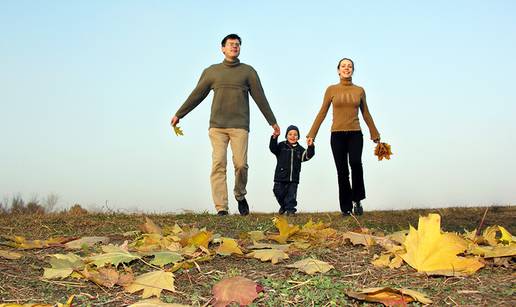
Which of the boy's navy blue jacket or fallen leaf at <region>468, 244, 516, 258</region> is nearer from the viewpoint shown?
fallen leaf at <region>468, 244, 516, 258</region>

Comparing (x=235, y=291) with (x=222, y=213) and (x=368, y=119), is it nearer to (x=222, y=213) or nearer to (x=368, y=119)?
(x=222, y=213)

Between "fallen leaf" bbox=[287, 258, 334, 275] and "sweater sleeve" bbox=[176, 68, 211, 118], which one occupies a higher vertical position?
"sweater sleeve" bbox=[176, 68, 211, 118]

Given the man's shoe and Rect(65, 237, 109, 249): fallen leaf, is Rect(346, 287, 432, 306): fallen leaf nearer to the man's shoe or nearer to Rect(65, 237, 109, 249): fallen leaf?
Rect(65, 237, 109, 249): fallen leaf

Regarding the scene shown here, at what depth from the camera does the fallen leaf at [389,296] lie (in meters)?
2.91

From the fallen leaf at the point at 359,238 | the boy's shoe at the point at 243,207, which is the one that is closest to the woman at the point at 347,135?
the boy's shoe at the point at 243,207

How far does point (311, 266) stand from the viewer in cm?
341

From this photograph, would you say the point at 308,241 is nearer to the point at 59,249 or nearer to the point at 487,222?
the point at 59,249

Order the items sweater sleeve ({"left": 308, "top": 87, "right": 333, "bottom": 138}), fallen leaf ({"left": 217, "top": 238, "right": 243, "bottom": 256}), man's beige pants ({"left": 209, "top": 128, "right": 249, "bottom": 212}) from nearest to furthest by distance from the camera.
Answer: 1. fallen leaf ({"left": 217, "top": 238, "right": 243, "bottom": 256})
2. man's beige pants ({"left": 209, "top": 128, "right": 249, "bottom": 212})
3. sweater sleeve ({"left": 308, "top": 87, "right": 333, "bottom": 138})

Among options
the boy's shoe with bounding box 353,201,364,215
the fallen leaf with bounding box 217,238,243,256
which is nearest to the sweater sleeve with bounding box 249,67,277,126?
the boy's shoe with bounding box 353,201,364,215

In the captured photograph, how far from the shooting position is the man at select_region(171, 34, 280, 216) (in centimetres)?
917

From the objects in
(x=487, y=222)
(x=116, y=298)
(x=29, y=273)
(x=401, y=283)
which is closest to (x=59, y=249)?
(x=29, y=273)

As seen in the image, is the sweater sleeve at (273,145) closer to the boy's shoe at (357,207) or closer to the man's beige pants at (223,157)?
the man's beige pants at (223,157)

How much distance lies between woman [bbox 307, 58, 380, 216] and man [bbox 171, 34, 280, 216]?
3.58 ft

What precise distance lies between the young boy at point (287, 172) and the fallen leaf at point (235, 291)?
7.60 metres
